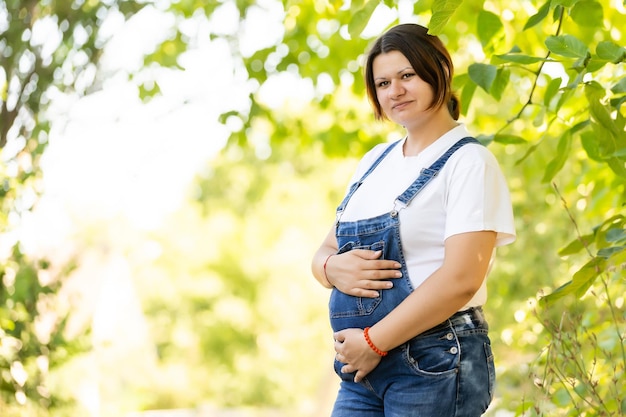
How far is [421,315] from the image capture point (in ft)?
5.76

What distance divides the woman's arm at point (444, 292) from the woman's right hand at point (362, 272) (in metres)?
0.08

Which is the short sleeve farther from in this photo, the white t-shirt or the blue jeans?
the blue jeans

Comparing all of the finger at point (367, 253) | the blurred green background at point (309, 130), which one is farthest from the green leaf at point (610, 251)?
the finger at point (367, 253)

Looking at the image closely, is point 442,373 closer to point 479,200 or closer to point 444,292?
point 444,292

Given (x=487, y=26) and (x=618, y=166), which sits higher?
(x=487, y=26)

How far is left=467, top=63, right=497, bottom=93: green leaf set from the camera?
6.56 ft

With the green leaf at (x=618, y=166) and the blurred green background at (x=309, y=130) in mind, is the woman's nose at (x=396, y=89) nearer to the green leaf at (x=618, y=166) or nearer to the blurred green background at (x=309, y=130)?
the blurred green background at (x=309, y=130)

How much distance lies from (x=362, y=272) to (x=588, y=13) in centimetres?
82

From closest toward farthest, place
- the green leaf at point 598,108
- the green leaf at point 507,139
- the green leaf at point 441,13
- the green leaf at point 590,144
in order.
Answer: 1. the green leaf at point 441,13
2. the green leaf at point 598,108
3. the green leaf at point 590,144
4. the green leaf at point 507,139

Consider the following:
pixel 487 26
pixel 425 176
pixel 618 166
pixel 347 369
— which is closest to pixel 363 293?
pixel 347 369

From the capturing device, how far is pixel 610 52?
182 cm

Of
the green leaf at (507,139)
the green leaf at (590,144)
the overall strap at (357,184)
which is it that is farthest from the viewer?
the green leaf at (507,139)

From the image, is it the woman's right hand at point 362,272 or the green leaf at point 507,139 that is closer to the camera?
the woman's right hand at point 362,272

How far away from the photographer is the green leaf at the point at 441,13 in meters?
1.73
